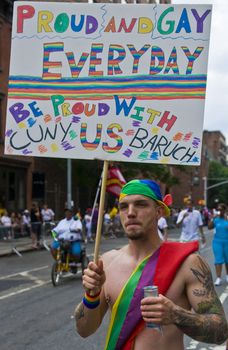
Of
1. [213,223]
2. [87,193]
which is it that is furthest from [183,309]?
[87,193]

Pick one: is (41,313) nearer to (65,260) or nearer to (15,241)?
(65,260)

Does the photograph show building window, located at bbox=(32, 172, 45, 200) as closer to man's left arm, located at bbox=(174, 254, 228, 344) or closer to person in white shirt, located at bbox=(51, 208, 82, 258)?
person in white shirt, located at bbox=(51, 208, 82, 258)

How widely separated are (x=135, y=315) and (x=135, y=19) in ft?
6.05

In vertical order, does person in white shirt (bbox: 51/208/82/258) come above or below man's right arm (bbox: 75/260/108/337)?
below

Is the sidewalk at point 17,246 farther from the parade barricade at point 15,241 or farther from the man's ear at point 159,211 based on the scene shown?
the man's ear at point 159,211

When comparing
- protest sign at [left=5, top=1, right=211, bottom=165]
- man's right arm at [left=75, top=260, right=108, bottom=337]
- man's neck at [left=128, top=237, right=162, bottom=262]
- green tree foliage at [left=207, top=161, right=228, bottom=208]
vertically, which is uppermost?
protest sign at [left=5, top=1, right=211, bottom=165]

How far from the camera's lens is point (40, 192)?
31547 millimetres

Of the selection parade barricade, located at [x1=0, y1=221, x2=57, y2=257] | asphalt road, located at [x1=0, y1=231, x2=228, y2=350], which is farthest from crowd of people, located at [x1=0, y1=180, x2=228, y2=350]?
parade barricade, located at [x1=0, y1=221, x2=57, y2=257]

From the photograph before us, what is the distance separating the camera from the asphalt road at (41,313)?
698cm

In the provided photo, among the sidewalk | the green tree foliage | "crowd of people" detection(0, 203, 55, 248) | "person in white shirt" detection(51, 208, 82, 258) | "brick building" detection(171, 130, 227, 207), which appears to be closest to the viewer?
"person in white shirt" detection(51, 208, 82, 258)

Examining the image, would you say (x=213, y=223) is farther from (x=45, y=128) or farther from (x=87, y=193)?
(x=87, y=193)

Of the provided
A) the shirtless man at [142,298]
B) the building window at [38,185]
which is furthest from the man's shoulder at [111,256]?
the building window at [38,185]

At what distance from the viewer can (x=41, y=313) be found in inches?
349

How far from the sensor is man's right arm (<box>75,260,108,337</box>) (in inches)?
112
